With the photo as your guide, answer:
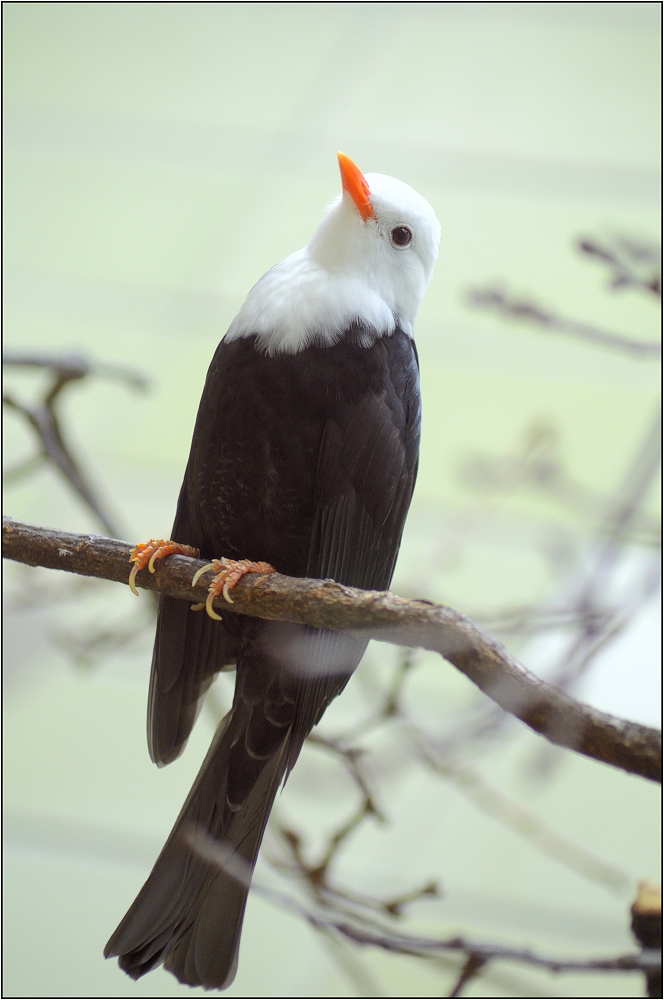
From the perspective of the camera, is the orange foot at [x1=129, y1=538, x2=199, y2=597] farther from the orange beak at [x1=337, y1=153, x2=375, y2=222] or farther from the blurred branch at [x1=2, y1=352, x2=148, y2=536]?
the orange beak at [x1=337, y1=153, x2=375, y2=222]

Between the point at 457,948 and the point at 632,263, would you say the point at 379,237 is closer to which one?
the point at 632,263

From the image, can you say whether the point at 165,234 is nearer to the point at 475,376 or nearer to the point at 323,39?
the point at 323,39

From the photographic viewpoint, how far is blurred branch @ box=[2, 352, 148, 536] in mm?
981

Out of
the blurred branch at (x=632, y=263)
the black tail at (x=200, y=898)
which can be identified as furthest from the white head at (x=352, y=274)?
the black tail at (x=200, y=898)

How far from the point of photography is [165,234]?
175cm

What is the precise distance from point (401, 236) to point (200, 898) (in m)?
0.77

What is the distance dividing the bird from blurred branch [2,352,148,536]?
0.19m

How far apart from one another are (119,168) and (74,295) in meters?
0.29

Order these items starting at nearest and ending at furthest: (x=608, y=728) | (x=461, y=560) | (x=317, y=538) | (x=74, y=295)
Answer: (x=608, y=728) → (x=317, y=538) → (x=461, y=560) → (x=74, y=295)

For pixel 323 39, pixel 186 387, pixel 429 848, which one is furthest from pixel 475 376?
pixel 429 848

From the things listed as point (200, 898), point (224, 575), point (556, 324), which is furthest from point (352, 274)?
point (200, 898)

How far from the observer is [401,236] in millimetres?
955

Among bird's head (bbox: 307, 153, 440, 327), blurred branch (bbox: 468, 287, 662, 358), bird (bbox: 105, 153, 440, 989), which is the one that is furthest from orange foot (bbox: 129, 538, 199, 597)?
blurred branch (bbox: 468, 287, 662, 358)

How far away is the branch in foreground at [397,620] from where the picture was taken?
0.51 m
